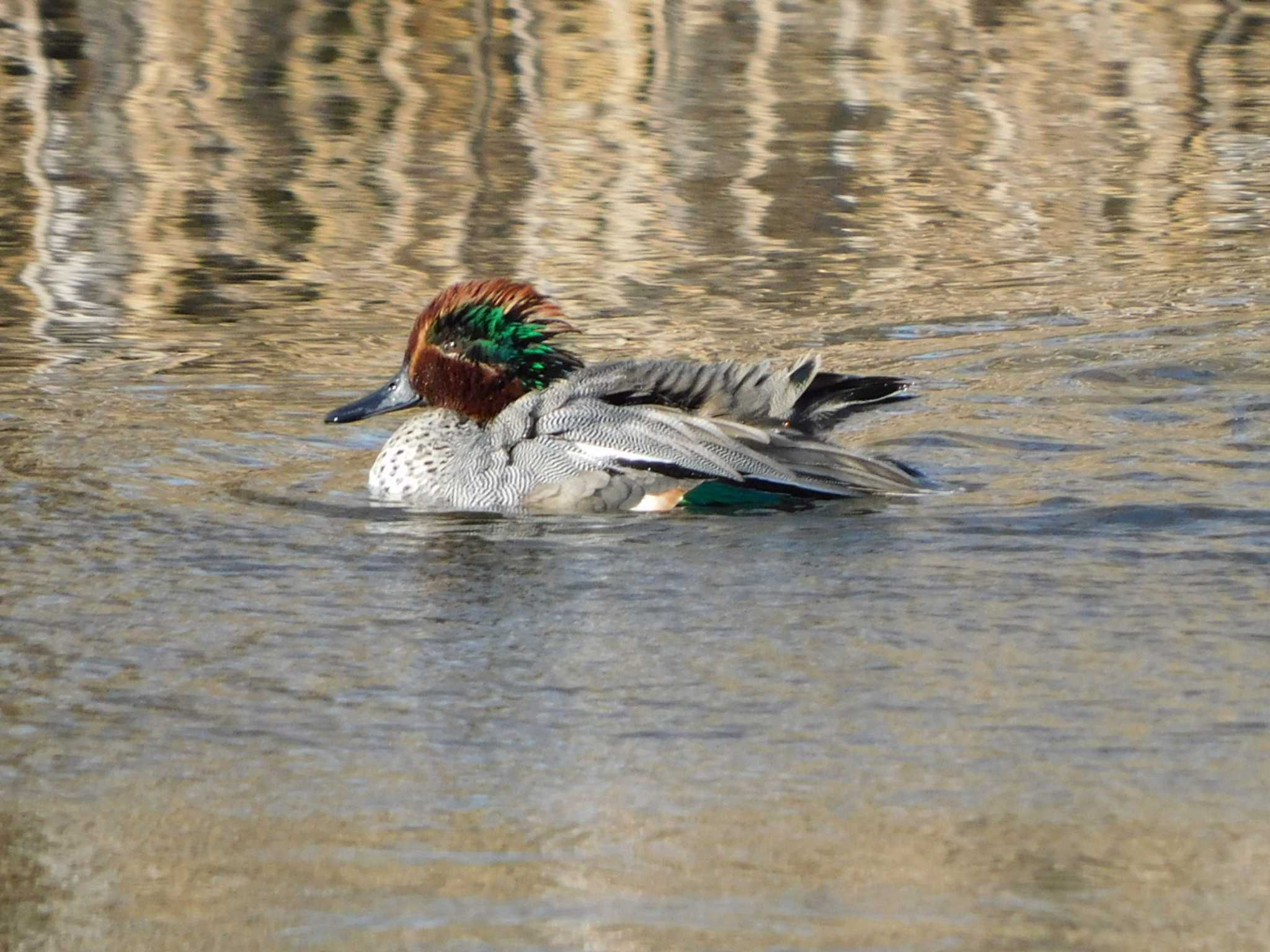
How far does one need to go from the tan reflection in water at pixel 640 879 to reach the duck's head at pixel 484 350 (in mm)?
3269

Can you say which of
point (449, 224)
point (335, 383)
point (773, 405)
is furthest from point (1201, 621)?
point (449, 224)

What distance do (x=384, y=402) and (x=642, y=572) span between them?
1.84 meters

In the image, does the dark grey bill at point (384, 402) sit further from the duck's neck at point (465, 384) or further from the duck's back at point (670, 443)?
the duck's back at point (670, 443)

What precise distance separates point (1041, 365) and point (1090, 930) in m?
5.50

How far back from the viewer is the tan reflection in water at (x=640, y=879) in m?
3.95

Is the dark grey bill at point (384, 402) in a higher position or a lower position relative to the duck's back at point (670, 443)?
lower

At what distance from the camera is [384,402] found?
7984 mm

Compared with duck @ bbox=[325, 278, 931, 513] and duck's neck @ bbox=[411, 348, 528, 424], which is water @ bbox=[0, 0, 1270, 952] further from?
duck's neck @ bbox=[411, 348, 528, 424]

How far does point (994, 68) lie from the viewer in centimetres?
1730

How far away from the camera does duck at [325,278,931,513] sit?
7.12m

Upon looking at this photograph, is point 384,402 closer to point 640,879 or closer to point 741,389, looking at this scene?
point 741,389

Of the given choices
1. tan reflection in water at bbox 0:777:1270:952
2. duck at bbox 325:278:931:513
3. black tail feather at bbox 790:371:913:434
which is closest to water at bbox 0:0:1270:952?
tan reflection in water at bbox 0:777:1270:952

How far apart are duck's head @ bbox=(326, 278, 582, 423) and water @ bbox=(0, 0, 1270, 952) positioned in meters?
0.46

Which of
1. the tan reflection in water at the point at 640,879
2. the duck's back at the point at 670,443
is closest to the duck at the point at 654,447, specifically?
the duck's back at the point at 670,443
